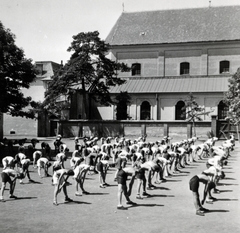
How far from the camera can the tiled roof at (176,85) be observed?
49.2m

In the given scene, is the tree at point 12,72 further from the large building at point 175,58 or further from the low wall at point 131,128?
the large building at point 175,58

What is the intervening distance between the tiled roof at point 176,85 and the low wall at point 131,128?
317 inches

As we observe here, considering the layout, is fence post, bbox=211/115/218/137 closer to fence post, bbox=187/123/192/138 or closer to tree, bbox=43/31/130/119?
fence post, bbox=187/123/192/138

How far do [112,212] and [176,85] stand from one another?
133 feet

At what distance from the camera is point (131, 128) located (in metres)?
44.1

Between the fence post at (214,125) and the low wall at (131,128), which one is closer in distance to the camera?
the fence post at (214,125)

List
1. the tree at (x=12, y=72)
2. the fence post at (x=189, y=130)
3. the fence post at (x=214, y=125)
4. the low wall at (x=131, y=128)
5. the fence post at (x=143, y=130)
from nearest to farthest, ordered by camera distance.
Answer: the tree at (x=12, y=72) → the fence post at (x=214, y=125) → the fence post at (x=189, y=130) → the low wall at (x=131, y=128) → the fence post at (x=143, y=130)

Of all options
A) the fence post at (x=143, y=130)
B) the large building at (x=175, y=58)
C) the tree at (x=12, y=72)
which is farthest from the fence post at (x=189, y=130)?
the tree at (x=12, y=72)

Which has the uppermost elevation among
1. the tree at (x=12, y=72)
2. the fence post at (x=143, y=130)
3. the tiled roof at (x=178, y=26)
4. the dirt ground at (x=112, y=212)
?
the tiled roof at (x=178, y=26)

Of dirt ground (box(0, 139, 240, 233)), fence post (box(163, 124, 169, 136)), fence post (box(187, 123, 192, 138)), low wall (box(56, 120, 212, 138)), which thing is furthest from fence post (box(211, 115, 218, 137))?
dirt ground (box(0, 139, 240, 233))

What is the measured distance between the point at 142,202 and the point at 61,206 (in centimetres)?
291

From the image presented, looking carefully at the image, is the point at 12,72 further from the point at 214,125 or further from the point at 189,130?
the point at 214,125

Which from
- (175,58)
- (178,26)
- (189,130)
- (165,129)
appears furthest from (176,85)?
(189,130)

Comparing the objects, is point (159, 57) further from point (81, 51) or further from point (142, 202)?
point (142, 202)
